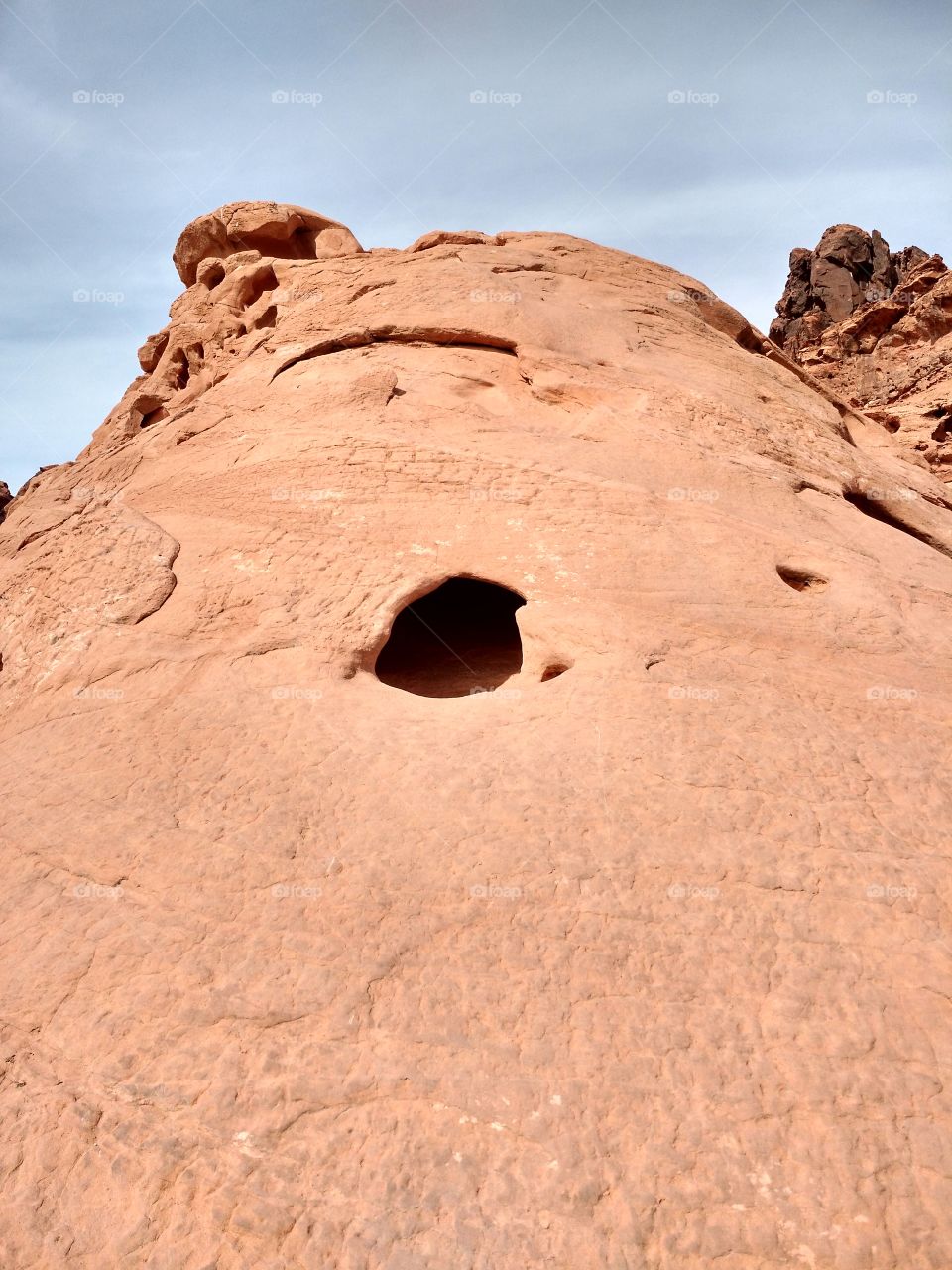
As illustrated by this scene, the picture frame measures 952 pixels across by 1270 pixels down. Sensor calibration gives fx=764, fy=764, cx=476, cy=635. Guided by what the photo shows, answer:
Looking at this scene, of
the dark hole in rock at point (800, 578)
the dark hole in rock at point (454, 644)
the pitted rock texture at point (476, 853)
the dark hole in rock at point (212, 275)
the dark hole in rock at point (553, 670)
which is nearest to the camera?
the pitted rock texture at point (476, 853)

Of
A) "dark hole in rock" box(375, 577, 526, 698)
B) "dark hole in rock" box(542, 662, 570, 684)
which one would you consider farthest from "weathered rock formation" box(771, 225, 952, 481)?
"dark hole in rock" box(542, 662, 570, 684)

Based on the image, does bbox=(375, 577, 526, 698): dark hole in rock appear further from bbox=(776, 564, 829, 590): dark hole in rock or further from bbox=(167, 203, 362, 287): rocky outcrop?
bbox=(167, 203, 362, 287): rocky outcrop

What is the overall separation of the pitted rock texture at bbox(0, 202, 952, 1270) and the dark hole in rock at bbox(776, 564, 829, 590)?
42 millimetres

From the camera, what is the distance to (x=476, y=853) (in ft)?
10.9

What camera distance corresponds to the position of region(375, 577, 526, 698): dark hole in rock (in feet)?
18.8

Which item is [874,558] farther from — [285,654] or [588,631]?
[285,654]

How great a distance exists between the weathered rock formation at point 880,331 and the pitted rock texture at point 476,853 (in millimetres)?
6297

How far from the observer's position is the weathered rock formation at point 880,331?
1542 centimetres

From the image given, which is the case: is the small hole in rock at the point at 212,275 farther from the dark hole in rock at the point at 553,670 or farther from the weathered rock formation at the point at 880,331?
the weathered rock formation at the point at 880,331

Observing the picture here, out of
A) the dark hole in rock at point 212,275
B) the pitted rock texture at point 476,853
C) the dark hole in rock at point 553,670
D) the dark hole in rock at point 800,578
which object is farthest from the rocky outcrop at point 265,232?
the dark hole in rock at point 553,670

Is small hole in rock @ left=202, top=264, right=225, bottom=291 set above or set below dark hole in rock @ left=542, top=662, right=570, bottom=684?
above

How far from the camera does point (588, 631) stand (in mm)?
4480

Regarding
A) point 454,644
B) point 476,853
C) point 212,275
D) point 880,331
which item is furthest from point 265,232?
point 880,331

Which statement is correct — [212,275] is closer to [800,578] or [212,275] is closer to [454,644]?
[454,644]
